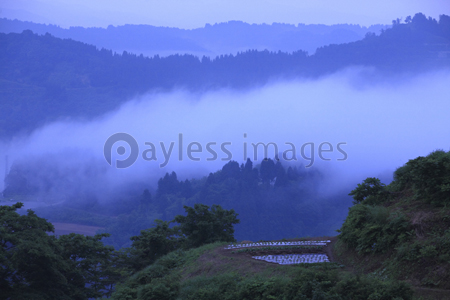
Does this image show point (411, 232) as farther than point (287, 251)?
No

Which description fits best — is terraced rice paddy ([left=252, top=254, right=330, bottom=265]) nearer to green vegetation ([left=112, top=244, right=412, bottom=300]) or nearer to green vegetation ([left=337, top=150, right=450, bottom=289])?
green vegetation ([left=337, top=150, right=450, bottom=289])

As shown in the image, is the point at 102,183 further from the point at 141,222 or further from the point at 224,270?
the point at 224,270

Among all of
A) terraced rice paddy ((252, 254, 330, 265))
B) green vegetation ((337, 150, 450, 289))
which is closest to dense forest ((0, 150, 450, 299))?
green vegetation ((337, 150, 450, 289))

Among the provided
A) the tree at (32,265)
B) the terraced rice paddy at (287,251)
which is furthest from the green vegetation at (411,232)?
the tree at (32,265)

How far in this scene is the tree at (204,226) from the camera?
29773 mm

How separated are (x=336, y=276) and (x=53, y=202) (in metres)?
151

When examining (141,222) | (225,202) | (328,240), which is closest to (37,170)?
(141,222)

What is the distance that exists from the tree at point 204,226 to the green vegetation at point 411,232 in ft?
38.6

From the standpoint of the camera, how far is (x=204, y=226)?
29766mm

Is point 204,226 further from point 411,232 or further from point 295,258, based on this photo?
point 411,232

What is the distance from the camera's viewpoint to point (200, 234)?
2994 cm

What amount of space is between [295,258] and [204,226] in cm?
A: 1121

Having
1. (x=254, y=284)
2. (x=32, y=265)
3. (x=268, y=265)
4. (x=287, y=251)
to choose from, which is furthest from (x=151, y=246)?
(x=254, y=284)

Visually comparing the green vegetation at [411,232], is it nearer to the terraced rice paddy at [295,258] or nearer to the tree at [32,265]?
the terraced rice paddy at [295,258]
